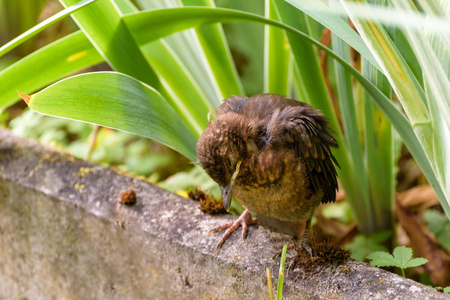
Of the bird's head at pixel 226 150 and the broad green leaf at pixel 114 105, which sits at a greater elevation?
the broad green leaf at pixel 114 105

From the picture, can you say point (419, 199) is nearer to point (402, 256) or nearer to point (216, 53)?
point (402, 256)

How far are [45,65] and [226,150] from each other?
2.23ft

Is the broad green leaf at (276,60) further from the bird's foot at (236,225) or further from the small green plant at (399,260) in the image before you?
the small green plant at (399,260)

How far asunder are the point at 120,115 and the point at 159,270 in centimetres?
54

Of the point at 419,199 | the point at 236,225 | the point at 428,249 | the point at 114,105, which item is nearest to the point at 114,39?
the point at 114,105

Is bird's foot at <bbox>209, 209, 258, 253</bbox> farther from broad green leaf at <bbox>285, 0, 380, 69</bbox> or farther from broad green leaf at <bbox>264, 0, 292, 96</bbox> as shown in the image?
broad green leaf at <bbox>285, 0, 380, 69</bbox>

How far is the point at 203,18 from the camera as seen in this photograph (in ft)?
5.33

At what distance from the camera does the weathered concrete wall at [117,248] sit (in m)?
1.50

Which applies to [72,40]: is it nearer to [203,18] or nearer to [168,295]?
[203,18]

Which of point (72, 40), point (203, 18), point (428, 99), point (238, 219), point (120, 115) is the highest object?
point (72, 40)

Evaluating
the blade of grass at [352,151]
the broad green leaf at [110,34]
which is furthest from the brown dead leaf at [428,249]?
the broad green leaf at [110,34]

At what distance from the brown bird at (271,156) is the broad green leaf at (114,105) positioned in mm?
181

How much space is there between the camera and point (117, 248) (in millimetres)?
1816

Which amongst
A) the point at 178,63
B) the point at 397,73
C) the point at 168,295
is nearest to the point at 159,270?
the point at 168,295
